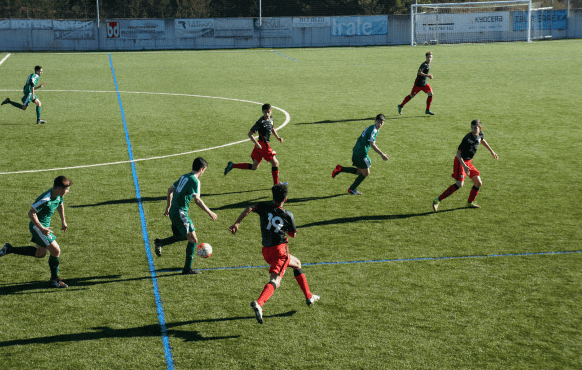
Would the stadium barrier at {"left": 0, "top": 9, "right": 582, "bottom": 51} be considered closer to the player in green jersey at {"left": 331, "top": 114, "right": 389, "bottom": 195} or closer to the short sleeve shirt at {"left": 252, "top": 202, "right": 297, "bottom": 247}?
the player in green jersey at {"left": 331, "top": 114, "right": 389, "bottom": 195}

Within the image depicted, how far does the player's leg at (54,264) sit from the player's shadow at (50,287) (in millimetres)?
87

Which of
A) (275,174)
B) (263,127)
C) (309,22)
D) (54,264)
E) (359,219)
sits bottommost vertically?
(359,219)

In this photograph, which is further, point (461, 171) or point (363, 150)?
point (363, 150)

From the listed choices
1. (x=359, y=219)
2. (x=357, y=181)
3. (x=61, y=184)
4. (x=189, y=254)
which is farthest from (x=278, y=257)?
(x=357, y=181)

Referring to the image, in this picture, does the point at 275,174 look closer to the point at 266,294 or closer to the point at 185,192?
the point at 185,192

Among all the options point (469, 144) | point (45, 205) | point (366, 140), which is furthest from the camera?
point (366, 140)

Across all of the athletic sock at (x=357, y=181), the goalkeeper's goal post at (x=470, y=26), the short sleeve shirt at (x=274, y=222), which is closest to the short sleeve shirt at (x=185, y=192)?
the short sleeve shirt at (x=274, y=222)

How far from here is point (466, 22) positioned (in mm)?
55938

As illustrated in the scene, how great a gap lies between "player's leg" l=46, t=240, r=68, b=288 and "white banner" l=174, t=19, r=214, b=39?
51145 millimetres

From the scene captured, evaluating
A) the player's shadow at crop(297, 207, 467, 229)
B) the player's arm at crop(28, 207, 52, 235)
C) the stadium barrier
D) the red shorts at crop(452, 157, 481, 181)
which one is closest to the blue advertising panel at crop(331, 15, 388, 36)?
the stadium barrier

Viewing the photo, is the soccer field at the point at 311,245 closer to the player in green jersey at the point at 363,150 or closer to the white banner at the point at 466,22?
the player in green jersey at the point at 363,150

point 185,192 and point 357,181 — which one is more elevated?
point 185,192

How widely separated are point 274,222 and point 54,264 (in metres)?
3.42

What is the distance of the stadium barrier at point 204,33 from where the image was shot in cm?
5559
